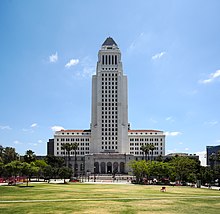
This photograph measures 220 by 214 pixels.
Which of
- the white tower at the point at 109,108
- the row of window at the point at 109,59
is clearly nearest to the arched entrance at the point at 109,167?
the white tower at the point at 109,108

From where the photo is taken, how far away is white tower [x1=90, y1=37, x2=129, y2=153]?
156 metres

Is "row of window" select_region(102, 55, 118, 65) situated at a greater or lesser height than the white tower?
greater

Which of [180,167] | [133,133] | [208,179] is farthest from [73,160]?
[208,179]

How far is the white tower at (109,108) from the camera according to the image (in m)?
156

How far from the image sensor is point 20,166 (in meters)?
71.9

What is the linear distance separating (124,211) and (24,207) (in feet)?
32.7

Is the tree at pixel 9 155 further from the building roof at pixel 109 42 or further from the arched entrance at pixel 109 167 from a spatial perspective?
the building roof at pixel 109 42

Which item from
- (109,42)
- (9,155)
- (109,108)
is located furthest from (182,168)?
(109,42)

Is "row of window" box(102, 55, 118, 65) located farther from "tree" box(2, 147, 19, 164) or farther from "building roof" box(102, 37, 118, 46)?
"tree" box(2, 147, 19, 164)

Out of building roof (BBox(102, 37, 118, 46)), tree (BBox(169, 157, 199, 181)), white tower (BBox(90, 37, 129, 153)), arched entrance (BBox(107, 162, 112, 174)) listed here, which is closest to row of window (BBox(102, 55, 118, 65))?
white tower (BBox(90, 37, 129, 153))

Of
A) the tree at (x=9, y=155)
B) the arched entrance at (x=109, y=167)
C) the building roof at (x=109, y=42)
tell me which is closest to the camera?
the tree at (x=9, y=155)

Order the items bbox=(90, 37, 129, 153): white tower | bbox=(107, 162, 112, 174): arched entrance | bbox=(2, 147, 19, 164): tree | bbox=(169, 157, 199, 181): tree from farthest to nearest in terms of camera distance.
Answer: bbox=(90, 37, 129, 153): white tower < bbox=(107, 162, 112, 174): arched entrance < bbox=(2, 147, 19, 164): tree < bbox=(169, 157, 199, 181): tree

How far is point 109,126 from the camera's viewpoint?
157375 millimetres

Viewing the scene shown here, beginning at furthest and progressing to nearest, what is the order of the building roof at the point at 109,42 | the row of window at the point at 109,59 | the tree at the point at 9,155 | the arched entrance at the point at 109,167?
the building roof at the point at 109,42 → the row of window at the point at 109,59 → the arched entrance at the point at 109,167 → the tree at the point at 9,155
